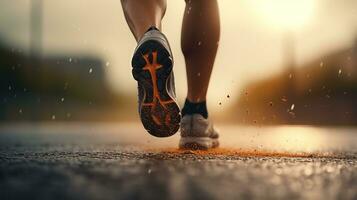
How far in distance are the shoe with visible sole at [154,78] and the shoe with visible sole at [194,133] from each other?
61 centimetres

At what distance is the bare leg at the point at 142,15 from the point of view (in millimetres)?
2701

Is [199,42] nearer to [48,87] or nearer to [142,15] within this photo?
[142,15]

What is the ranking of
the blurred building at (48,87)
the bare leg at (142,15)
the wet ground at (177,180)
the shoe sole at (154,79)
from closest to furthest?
the wet ground at (177,180)
the shoe sole at (154,79)
the bare leg at (142,15)
the blurred building at (48,87)

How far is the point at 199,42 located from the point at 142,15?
2.27 feet

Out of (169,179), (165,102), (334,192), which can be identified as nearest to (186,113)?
(165,102)

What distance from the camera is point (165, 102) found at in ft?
8.41

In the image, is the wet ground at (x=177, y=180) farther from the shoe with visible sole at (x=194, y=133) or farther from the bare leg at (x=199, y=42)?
the bare leg at (x=199, y=42)

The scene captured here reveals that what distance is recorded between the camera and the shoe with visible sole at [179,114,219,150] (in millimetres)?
3209

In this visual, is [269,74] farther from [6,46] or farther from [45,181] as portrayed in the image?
[45,181]

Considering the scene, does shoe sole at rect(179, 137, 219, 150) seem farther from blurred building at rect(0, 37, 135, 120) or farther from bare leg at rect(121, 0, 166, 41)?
blurred building at rect(0, 37, 135, 120)

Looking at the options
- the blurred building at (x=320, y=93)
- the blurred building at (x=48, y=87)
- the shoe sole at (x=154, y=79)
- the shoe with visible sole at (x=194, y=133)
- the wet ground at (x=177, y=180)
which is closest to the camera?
the wet ground at (x=177, y=180)

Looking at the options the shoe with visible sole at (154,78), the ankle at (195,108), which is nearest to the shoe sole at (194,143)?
the ankle at (195,108)

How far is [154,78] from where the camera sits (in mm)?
2533

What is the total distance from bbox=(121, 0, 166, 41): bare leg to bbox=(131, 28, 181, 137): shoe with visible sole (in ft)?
0.34
